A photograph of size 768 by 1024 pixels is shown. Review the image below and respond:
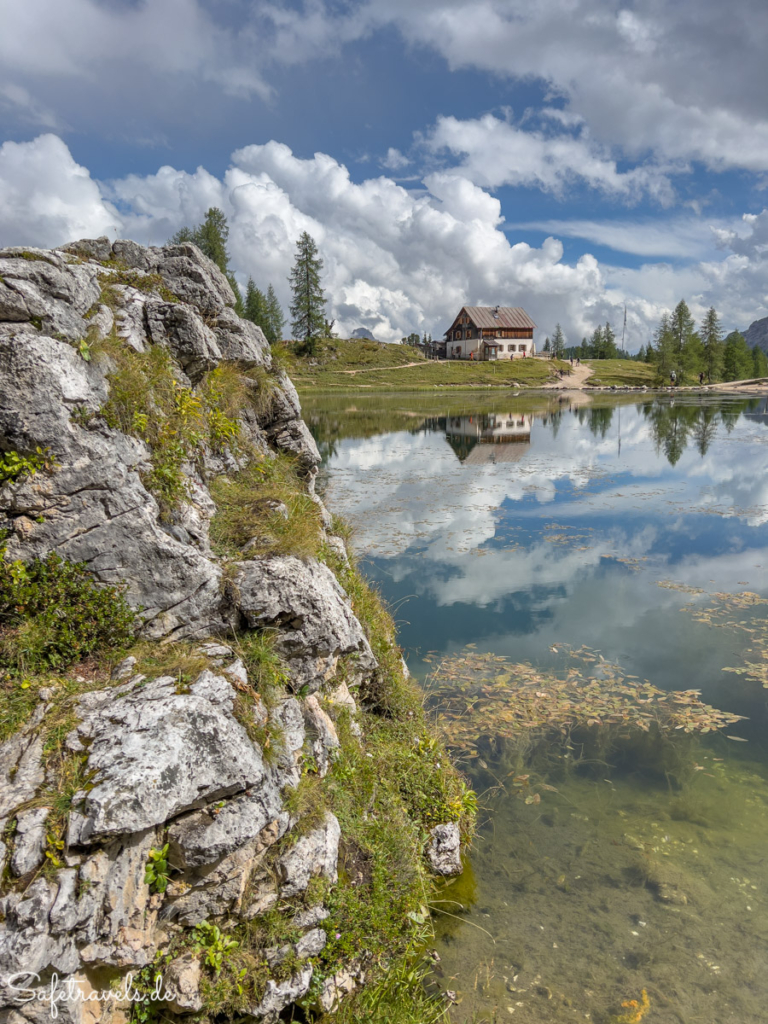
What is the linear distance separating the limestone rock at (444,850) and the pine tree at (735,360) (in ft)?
480

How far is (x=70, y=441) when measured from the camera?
274 inches

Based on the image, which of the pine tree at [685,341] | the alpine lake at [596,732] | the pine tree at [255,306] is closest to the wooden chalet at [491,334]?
the pine tree at [685,341]

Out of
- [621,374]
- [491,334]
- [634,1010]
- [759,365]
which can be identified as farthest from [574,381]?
[634,1010]

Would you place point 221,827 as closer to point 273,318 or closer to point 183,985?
point 183,985

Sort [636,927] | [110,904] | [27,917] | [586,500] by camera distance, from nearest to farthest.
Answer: [27,917], [110,904], [636,927], [586,500]

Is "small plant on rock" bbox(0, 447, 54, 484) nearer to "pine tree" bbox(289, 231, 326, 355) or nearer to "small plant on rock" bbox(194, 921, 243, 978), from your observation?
"small plant on rock" bbox(194, 921, 243, 978)

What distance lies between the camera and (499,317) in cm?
14200

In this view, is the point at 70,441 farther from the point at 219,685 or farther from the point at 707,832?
the point at 707,832

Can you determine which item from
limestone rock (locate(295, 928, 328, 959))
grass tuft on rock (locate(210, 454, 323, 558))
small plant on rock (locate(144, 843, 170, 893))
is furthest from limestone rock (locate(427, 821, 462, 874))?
grass tuft on rock (locate(210, 454, 323, 558))

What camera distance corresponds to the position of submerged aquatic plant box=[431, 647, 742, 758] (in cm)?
1052

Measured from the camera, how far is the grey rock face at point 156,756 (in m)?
4.89

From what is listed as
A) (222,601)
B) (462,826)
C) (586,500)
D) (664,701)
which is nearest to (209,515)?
(222,601)

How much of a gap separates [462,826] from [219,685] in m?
4.50

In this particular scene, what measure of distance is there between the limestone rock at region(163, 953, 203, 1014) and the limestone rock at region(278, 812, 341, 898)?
995mm
